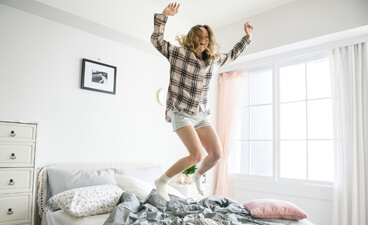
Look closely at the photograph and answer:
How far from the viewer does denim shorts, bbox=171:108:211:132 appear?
1.91 meters

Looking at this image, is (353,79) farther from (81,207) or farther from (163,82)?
(81,207)

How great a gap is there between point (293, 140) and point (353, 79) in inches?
42.5

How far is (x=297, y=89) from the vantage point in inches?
155

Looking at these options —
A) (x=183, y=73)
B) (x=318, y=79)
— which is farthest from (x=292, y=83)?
(x=183, y=73)

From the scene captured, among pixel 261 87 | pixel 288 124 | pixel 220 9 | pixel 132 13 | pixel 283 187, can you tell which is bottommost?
pixel 283 187

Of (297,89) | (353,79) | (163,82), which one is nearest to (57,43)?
(163,82)

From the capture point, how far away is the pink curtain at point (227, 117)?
443 cm

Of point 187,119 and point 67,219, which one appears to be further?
point 67,219

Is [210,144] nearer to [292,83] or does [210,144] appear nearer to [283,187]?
[283,187]

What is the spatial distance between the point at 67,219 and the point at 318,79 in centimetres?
339

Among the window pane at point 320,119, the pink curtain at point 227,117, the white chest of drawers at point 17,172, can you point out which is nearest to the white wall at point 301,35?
the pink curtain at point 227,117

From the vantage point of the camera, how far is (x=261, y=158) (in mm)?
4195

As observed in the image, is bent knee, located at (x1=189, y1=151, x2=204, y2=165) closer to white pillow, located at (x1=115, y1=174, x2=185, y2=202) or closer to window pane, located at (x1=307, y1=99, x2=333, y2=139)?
white pillow, located at (x1=115, y1=174, x2=185, y2=202)

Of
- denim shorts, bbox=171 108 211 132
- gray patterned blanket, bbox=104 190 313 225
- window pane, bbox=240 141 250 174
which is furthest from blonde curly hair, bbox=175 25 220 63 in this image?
window pane, bbox=240 141 250 174
